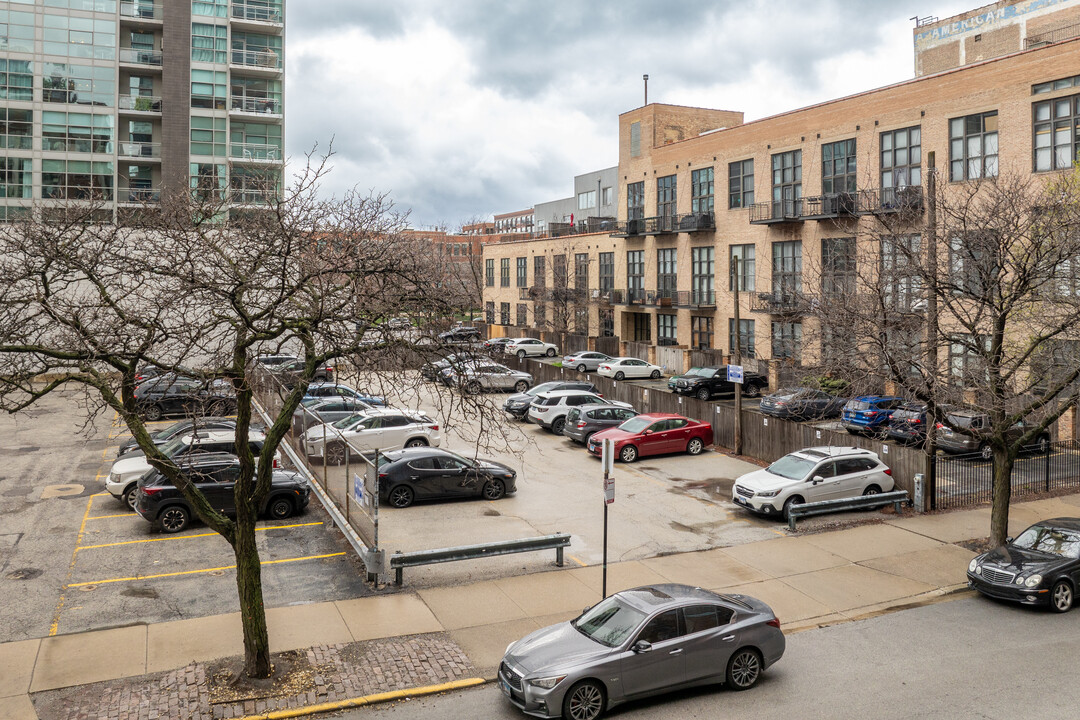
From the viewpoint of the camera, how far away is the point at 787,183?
4344cm

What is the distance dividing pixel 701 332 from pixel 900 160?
1587 cm

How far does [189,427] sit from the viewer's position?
77.6 ft

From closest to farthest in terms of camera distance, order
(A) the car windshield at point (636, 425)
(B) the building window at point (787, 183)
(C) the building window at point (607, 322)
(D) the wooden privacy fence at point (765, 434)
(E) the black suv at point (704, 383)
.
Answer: (D) the wooden privacy fence at point (765, 434) < (A) the car windshield at point (636, 425) < (E) the black suv at point (704, 383) < (B) the building window at point (787, 183) < (C) the building window at point (607, 322)

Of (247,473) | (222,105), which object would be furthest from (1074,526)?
(222,105)

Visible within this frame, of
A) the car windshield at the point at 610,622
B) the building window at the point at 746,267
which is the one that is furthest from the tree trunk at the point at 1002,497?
the building window at the point at 746,267

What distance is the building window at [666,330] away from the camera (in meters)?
52.7

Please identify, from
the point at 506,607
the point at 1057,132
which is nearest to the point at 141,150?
the point at 506,607

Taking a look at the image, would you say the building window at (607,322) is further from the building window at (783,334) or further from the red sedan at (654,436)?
the red sedan at (654,436)

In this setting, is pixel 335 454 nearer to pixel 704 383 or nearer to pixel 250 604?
pixel 250 604

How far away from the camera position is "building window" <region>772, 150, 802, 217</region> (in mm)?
42656

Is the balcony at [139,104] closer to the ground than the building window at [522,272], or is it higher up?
higher up

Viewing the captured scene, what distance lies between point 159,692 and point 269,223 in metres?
9.49

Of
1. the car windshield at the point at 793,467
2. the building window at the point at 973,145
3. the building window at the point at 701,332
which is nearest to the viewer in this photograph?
the car windshield at the point at 793,467

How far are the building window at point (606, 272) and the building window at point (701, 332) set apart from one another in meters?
9.68
